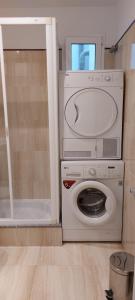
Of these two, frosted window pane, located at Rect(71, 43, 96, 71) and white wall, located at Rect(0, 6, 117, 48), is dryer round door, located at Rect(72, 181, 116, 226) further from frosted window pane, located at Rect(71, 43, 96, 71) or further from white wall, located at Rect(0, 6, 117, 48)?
white wall, located at Rect(0, 6, 117, 48)

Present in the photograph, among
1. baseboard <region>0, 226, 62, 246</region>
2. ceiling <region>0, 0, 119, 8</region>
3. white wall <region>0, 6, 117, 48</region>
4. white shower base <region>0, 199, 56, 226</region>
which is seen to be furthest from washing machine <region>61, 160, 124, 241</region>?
ceiling <region>0, 0, 119, 8</region>

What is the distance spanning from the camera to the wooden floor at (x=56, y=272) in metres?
1.75

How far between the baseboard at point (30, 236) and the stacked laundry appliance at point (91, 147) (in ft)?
0.42

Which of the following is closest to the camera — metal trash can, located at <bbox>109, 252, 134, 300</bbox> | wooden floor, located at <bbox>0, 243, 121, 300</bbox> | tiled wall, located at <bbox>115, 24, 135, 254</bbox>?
metal trash can, located at <bbox>109, 252, 134, 300</bbox>

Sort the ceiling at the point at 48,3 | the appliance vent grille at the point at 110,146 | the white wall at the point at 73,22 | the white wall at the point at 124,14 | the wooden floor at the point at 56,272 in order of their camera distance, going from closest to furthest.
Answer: the wooden floor at the point at 56,272 < the white wall at the point at 124,14 < the appliance vent grille at the point at 110,146 < the ceiling at the point at 48,3 < the white wall at the point at 73,22

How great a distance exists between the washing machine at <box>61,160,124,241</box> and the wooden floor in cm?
14

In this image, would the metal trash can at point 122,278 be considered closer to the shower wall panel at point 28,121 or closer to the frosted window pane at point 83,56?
the shower wall panel at point 28,121

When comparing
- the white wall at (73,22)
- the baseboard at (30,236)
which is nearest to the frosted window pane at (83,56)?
the white wall at (73,22)

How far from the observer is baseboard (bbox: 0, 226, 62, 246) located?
2.30 m

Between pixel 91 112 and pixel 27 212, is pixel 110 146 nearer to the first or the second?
pixel 91 112

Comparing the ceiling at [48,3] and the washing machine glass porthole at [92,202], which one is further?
the ceiling at [48,3]

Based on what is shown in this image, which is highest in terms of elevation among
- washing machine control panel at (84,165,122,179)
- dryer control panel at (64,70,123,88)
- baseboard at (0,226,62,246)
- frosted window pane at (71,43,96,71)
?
frosted window pane at (71,43,96,71)

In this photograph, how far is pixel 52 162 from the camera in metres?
2.20

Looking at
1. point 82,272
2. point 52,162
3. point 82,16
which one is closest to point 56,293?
point 82,272
